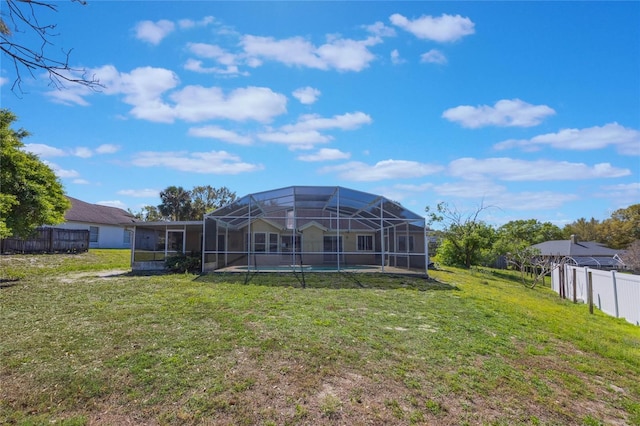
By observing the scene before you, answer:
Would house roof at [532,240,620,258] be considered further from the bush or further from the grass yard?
the bush

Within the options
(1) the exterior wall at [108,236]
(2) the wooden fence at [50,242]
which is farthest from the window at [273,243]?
(1) the exterior wall at [108,236]

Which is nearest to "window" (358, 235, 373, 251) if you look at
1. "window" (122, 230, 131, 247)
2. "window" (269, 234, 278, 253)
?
"window" (269, 234, 278, 253)

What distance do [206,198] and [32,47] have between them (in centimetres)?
4107

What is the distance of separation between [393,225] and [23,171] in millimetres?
13998

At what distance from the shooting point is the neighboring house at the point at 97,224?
73.0ft

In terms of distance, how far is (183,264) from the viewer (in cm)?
1451

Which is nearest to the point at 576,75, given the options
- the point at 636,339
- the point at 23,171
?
the point at 636,339

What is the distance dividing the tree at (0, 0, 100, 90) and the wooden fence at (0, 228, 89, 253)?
17030 mm

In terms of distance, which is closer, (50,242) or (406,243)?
(406,243)

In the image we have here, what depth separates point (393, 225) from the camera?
53.0 ft

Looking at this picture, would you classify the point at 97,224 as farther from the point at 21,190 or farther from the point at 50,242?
the point at 21,190

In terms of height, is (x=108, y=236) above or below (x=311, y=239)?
above

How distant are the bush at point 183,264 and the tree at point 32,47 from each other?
12.9 meters

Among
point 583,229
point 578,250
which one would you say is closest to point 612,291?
point 578,250
